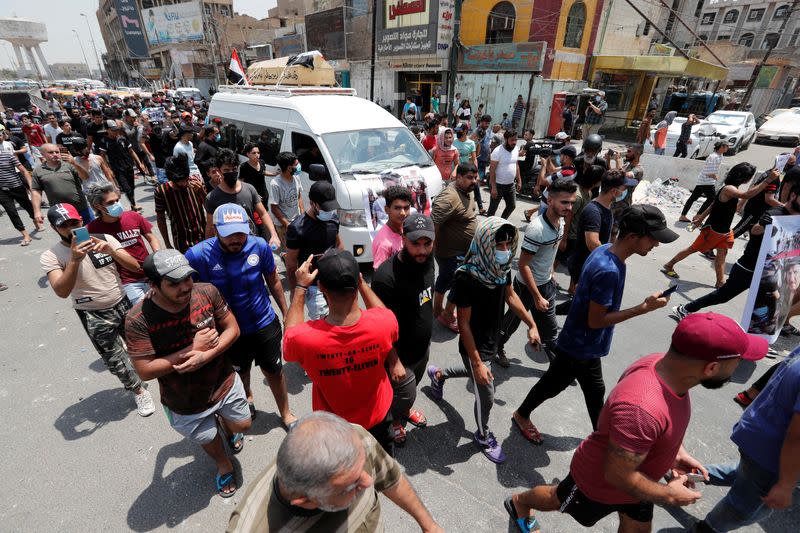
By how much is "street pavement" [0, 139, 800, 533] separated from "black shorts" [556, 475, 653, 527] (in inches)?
23.7

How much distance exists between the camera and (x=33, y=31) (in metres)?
83.6

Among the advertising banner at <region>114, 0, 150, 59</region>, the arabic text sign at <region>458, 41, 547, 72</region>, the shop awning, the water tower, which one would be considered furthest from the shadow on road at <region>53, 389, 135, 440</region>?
the water tower

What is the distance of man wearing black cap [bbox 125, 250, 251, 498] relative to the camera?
2082mm

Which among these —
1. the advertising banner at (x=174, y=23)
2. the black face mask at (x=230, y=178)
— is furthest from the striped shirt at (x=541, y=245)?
the advertising banner at (x=174, y=23)

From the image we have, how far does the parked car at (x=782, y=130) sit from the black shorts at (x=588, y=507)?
23.6 metres

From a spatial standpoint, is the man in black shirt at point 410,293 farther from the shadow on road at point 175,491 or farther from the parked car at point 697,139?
the parked car at point 697,139

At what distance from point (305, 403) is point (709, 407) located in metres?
3.74

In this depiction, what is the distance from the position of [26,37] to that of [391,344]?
12571 cm

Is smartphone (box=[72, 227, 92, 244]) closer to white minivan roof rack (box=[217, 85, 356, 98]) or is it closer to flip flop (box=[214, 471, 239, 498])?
flip flop (box=[214, 471, 239, 498])

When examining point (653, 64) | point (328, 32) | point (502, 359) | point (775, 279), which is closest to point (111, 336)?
point (502, 359)

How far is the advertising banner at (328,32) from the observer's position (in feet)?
83.3

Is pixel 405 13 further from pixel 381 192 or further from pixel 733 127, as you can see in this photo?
pixel 381 192

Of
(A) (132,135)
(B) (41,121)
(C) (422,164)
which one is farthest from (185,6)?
(C) (422,164)

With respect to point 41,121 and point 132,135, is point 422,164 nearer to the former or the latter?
point 132,135
